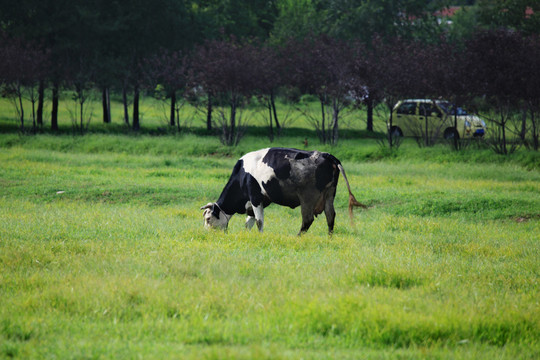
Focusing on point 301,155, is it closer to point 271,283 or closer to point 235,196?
point 235,196

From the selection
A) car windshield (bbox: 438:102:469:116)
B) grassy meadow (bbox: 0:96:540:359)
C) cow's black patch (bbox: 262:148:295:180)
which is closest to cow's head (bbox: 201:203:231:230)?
grassy meadow (bbox: 0:96:540:359)

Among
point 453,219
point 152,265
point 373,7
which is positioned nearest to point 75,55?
point 373,7

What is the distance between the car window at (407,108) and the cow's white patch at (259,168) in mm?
22186

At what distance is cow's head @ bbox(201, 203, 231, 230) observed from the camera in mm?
9656

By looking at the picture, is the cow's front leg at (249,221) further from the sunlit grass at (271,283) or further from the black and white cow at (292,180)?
the sunlit grass at (271,283)

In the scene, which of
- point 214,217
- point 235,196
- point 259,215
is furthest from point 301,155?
point 214,217

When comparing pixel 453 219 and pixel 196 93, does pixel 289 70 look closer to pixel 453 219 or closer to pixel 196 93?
pixel 196 93

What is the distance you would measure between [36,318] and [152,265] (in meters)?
1.89

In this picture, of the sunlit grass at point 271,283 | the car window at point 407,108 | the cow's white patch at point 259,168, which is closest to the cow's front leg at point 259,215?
the cow's white patch at point 259,168

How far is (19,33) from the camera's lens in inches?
1163

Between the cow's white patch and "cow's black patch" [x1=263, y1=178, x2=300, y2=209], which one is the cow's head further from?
"cow's black patch" [x1=263, y1=178, x2=300, y2=209]

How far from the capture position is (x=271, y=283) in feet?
21.4

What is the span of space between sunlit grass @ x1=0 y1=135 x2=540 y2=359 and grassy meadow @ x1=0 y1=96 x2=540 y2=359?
2 centimetres

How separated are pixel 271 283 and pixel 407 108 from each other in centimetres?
2537
